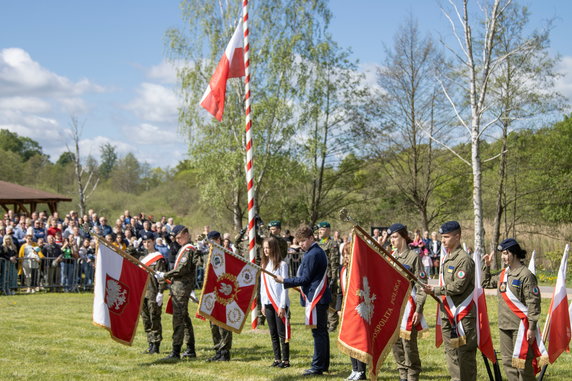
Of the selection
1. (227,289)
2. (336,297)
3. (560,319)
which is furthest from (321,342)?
(336,297)

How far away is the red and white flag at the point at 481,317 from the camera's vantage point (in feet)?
24.7

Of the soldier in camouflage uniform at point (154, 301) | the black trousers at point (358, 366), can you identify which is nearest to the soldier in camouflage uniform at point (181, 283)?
the soldier in camouflage uniform at point (154, 301)

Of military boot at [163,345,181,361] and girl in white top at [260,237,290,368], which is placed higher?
girl in white top at [260,237,290,368]

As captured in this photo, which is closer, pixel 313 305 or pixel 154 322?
pixel 313 305

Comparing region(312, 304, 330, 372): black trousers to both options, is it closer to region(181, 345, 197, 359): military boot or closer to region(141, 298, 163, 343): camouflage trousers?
region(181, 345, 197, 359): military boot

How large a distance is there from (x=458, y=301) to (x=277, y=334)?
3203 millimetres

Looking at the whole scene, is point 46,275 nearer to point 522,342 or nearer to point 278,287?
point 278,287

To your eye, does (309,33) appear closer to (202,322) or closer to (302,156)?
(302,156)

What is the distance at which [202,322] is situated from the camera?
565 inches

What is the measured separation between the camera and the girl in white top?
9.34 m

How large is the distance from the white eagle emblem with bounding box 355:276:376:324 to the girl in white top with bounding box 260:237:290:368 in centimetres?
241

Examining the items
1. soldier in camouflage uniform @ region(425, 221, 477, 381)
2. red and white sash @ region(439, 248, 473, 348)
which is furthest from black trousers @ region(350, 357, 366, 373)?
red and white sash @ region(439, 248, 473, 348)

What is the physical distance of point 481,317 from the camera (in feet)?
25.1

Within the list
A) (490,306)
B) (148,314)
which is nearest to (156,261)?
(148,314)
